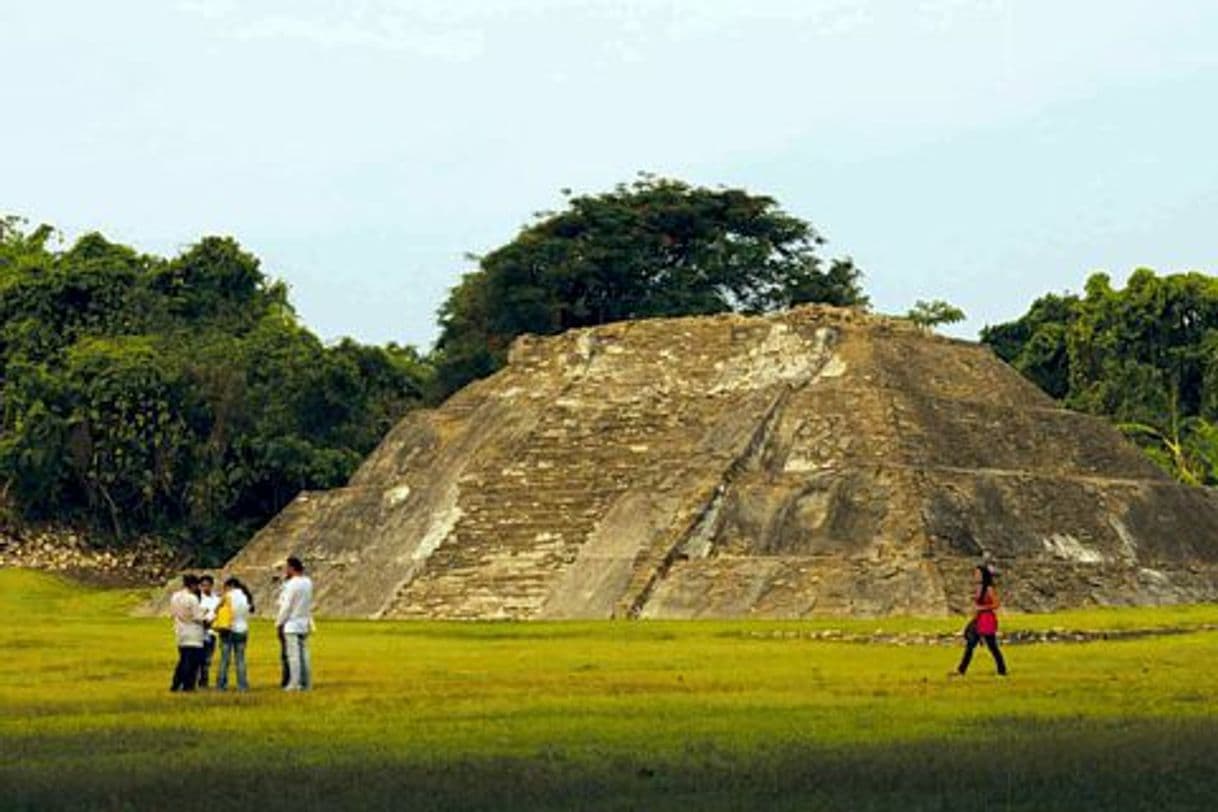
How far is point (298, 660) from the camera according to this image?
80.7 ft

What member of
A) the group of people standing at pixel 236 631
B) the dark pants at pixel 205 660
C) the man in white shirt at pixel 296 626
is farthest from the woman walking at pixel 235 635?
the man in white shirt at pixel 296 626

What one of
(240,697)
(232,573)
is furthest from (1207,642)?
(232,573)

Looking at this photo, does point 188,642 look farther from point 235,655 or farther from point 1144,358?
point 1144,358

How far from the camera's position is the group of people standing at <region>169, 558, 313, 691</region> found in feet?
81.2

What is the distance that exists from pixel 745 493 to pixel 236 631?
19.4 m

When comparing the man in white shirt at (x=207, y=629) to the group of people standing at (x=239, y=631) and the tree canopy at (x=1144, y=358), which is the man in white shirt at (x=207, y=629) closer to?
the group of people standing at (x=239, y=631)

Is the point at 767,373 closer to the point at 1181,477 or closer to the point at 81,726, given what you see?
the point at 1181,477

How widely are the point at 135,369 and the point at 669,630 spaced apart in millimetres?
31997

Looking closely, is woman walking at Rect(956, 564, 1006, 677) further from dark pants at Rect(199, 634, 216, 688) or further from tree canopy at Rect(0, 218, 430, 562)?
tree canopy at Rect(0, 218, 430, 562)

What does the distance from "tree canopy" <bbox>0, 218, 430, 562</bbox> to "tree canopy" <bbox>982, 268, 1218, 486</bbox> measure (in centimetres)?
2464

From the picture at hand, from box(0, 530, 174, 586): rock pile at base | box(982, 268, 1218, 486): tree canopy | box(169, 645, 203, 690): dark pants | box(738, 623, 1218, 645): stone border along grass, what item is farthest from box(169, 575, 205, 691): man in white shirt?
box(982, 268, 1218, 486): tree canopy

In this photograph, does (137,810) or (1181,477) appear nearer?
(137,810)

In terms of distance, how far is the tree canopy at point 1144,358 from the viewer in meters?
72.9

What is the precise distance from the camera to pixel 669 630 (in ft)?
117
